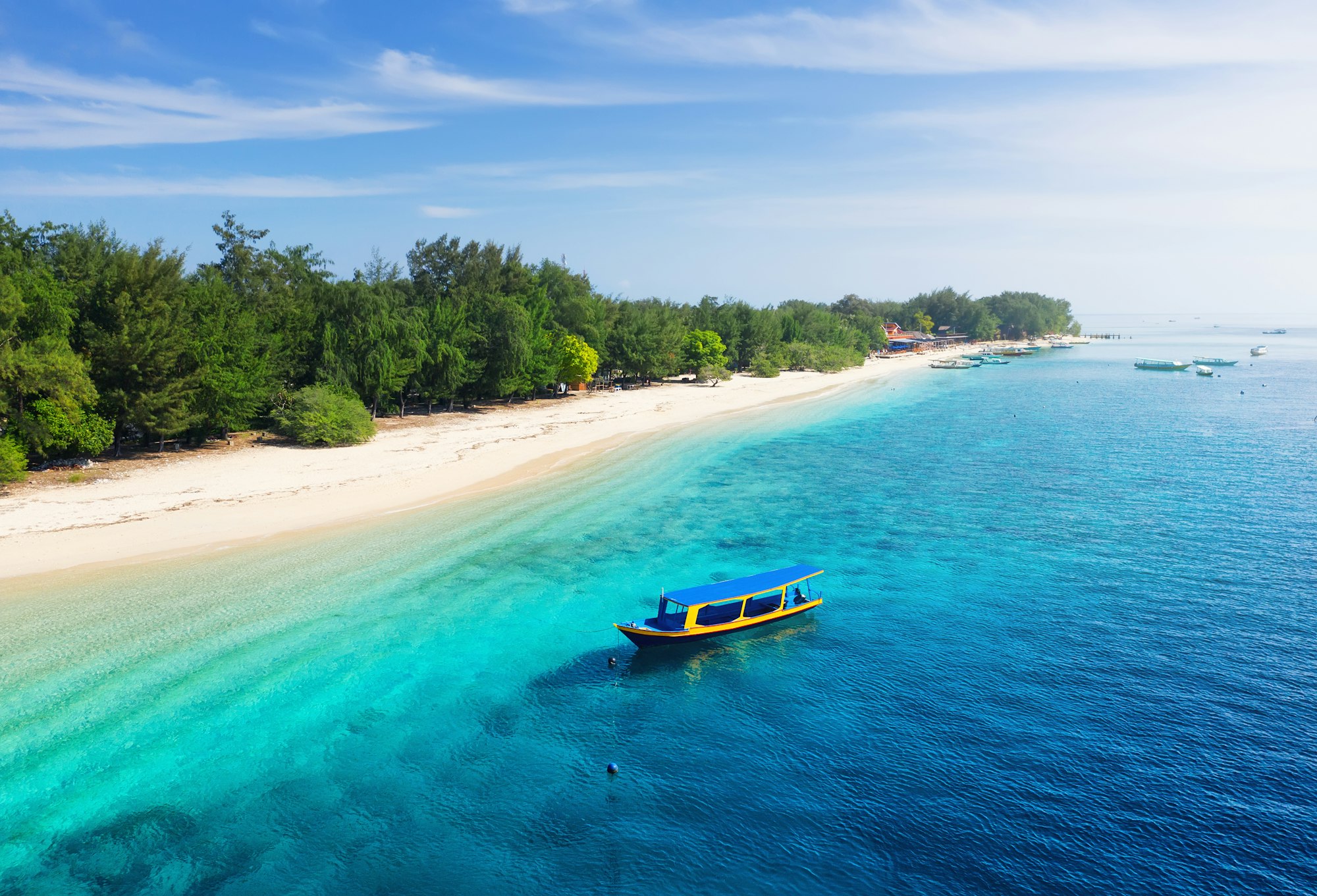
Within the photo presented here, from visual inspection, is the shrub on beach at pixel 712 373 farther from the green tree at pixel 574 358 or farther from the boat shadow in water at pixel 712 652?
the boat shadow in water at pixel 712 652

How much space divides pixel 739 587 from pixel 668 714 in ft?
21.2

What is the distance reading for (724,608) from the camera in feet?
85.4

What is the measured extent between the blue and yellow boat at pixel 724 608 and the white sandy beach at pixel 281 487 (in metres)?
21.5

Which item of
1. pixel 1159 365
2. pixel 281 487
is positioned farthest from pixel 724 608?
pixel 1159 365

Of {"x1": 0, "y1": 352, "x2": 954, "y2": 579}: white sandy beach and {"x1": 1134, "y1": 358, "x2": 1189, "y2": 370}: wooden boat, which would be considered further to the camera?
{"x1": 1134, "y1": 358, "x2": 1189, "y2": 370}: wooden boat

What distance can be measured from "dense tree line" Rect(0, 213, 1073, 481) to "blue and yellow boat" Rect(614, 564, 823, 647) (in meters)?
36.5

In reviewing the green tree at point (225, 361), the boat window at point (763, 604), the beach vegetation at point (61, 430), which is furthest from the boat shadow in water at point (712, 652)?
the green tree at point (225, 361)

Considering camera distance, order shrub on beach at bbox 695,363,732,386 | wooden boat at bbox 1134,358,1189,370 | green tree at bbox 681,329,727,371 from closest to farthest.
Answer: green tree at bbox 681,329,727,371 → shrub on beach at bbox 695,363,732,386 → wooden boat at bbox 1134,358,1189,370

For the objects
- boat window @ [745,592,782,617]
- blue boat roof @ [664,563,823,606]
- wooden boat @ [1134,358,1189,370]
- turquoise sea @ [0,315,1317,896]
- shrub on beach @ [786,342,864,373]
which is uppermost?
shrub on beach @ [786,342,864,373]

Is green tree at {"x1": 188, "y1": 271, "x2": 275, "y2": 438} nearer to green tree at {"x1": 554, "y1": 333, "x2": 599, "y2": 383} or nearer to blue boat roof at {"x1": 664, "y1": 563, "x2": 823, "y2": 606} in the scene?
green tree at {"x1": 554, "y1": 333, "x2": 599, "y2": 383}

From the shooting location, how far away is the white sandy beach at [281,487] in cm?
3356

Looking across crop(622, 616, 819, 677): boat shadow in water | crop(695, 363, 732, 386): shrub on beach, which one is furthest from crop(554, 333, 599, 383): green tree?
crop(622, 616, 819, 677): boat shadow in water

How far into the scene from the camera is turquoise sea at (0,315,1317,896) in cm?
1587

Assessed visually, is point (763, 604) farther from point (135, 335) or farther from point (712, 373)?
point (712, 373)
